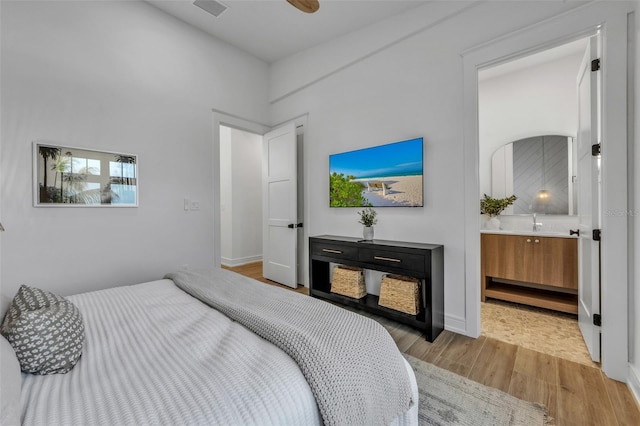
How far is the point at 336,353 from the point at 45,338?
3.28ft

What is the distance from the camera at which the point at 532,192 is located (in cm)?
333

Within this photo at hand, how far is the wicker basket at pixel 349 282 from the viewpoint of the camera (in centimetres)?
276

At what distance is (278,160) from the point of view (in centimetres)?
375

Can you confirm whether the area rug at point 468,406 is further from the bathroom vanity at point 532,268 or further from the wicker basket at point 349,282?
the bathroom vanity at point 532,268

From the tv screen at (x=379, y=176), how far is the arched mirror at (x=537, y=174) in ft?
5.59

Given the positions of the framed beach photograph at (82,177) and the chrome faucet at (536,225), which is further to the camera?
the chrome faucet at (536,225)

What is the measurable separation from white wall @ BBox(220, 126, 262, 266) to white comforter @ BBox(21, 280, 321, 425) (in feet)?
13.1

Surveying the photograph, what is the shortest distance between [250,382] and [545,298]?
3268 mm

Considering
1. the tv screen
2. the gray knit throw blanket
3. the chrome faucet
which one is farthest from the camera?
the chrome faucet

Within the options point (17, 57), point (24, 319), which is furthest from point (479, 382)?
point (17, 57)

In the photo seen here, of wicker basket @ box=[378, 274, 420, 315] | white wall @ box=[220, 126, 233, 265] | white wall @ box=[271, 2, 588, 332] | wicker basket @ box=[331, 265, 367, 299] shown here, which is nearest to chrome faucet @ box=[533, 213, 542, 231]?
white wall @ box=[271, 2, 588, 332]

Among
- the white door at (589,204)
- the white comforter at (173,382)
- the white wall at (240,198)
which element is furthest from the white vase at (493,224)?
the white wall at (240,198)

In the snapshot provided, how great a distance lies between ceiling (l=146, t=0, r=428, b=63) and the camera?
271cm

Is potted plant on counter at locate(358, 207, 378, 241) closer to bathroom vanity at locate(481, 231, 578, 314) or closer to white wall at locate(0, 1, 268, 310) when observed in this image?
bathroom vanity at locate(481, 231, 578, 314)
